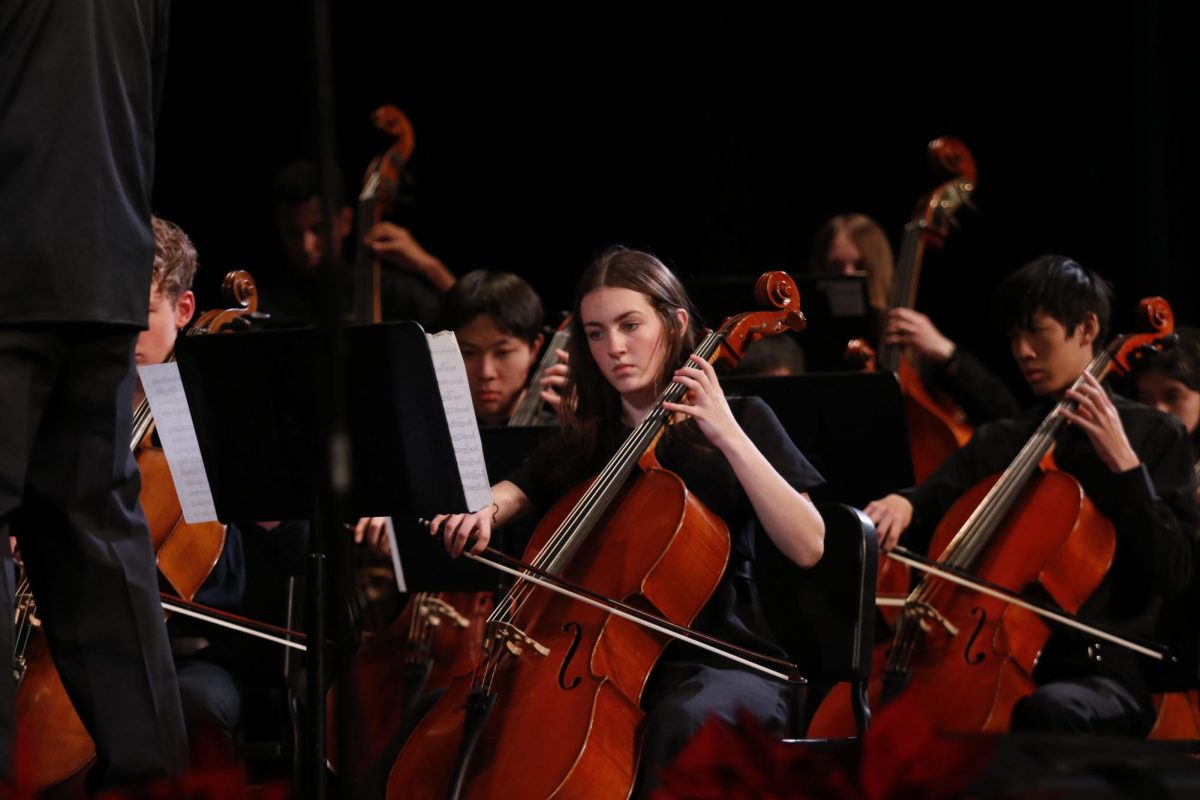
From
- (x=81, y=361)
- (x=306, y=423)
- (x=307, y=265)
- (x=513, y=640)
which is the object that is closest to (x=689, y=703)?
(x=513, y=640)

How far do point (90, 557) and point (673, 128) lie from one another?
10.8 ft

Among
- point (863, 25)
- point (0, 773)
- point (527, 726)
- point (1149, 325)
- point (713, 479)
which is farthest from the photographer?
point (863, 25)

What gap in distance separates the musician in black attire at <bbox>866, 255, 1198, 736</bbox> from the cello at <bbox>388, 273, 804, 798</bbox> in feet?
2.21

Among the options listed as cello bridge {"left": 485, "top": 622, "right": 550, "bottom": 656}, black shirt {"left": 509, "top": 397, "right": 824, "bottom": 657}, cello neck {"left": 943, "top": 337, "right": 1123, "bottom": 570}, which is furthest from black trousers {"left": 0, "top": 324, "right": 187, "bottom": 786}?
cello neck {"left": 943, "top": 337, "right": 1123, "bottom": 570}

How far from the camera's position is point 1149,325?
9.61 ft

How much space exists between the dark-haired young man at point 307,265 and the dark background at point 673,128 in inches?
19.4

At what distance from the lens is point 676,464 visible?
2402 millimetres

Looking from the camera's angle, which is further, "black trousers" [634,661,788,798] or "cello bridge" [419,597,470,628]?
"cello bridge" [419,597,470,628]

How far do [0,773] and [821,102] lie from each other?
140 inches

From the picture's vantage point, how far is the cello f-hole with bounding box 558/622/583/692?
2.05 meters

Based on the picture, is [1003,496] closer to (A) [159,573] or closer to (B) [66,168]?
(A) [159,573]

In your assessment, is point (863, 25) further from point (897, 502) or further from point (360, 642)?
point (360, 642)

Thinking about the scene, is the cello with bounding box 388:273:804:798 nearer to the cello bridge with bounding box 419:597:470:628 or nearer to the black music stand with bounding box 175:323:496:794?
the black music stand with bounding box 175:323:496:794

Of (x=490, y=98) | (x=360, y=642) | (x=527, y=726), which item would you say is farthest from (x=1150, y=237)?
(x=527, y=726)
